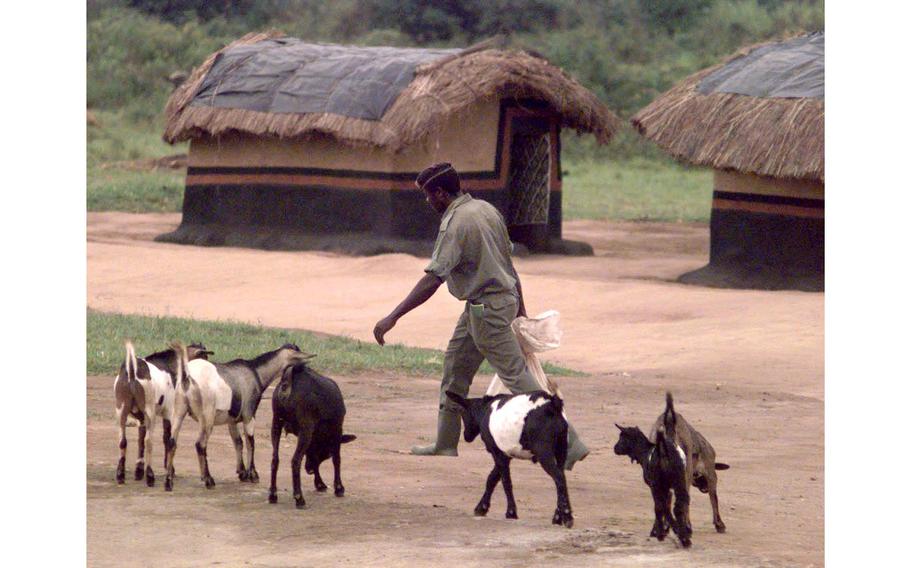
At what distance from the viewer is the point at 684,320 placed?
1434cm

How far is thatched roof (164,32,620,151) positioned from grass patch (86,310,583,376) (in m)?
5.71

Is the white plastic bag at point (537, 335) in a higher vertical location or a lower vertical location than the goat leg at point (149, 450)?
higher

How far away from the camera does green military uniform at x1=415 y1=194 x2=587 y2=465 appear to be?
7.14 meters

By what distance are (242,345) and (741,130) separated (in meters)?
7.37

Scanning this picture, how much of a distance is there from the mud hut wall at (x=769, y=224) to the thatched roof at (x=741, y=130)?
0.48 m

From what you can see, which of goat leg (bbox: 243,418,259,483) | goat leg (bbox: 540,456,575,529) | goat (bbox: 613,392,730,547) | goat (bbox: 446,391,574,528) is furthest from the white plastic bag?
goat (bbox: 613,392,730,547)

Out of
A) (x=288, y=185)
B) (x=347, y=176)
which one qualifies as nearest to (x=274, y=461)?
(x=347, y=176)

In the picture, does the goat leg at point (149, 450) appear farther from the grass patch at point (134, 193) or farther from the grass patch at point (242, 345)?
the grass patch at point (134, 193)

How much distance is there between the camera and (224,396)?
683 centimetres

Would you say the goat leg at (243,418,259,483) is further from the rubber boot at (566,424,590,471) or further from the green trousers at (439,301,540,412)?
the rubber boot at (566,424,590,471)

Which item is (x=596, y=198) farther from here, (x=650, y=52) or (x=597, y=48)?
(x=650, y=52)

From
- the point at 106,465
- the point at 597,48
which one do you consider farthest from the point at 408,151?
the point at 597,48

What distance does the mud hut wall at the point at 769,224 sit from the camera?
1716cm

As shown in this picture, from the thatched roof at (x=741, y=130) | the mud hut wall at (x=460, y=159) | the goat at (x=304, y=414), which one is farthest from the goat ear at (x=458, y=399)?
the mud hut wall at (x=460, y=159)
